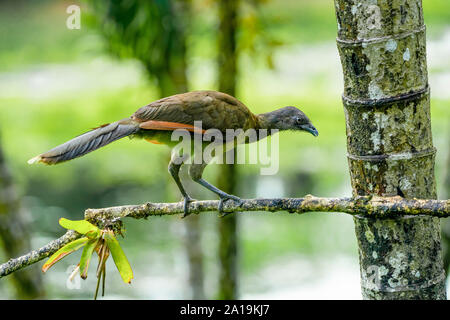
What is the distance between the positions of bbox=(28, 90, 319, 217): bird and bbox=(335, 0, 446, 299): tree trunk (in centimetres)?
69

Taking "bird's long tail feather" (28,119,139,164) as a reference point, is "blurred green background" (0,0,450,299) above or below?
above

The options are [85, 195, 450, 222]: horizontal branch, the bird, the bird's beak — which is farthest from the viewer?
the bird's beak

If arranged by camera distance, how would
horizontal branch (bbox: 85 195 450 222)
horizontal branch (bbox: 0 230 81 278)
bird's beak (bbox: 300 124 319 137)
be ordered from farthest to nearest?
1. bird's beak (bbox: 300 124 319 137)
2. horizontal branch (bbox: 0 230 81 278)
3. horizontal branch (bbox: 85 195 450 222)

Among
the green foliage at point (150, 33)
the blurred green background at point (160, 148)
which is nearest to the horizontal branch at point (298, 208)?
the green foliage at point (150, 33)

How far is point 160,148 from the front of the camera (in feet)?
24.8

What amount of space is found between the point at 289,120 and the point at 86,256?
1.65 meters

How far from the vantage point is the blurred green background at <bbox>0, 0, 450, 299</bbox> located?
850 centimetres

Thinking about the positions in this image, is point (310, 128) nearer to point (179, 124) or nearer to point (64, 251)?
point (179, 124)

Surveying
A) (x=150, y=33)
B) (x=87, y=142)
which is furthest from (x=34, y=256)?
(x=150, y=33)

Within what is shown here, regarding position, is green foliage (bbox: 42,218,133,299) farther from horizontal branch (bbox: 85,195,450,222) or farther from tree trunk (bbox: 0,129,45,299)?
tree trunk (bbox: 0,129,45,299)

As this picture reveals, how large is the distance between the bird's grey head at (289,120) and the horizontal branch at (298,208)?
3.58 ft

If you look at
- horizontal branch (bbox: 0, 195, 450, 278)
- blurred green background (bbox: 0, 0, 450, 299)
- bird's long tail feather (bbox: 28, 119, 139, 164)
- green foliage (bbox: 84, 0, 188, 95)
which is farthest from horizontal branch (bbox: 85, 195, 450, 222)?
blurred green background (bbox: 0, 0, 450, 299)

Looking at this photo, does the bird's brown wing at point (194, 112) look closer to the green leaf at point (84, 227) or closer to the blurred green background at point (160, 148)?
the green leaf at point (84, 227)
